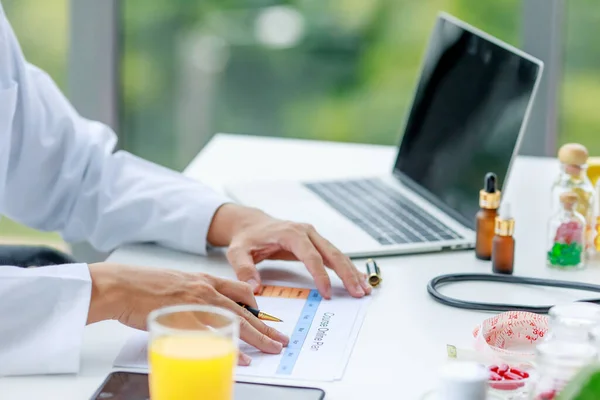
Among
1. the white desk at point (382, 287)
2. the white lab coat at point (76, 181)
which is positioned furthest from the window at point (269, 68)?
the white lab coat at point (76, 181)

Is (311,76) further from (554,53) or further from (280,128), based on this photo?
(554,53)

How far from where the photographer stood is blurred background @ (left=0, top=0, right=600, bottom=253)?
2.57 meters

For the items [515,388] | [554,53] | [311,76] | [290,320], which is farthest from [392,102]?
[515,388]

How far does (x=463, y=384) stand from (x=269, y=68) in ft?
6.42

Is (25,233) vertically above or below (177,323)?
below

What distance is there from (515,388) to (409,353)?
17 centimetres

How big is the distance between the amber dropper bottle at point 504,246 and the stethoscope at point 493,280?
0.02 metres

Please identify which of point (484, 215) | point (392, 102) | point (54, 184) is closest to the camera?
point (484, 215)

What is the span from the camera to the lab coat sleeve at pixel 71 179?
1.54 metres

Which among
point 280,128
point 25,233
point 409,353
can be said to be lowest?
point 25,233

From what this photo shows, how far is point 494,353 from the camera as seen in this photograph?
1112mm

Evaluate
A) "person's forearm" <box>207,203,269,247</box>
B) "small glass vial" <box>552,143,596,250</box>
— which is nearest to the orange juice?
"person's forearm" <box>207,203,269,247</box>

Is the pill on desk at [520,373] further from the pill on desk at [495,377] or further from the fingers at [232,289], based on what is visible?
the fingers at [232,289]

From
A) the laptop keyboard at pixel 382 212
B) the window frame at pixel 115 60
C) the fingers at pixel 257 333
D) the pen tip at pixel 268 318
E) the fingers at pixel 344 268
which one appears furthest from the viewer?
the window frame at pixel 115 60
